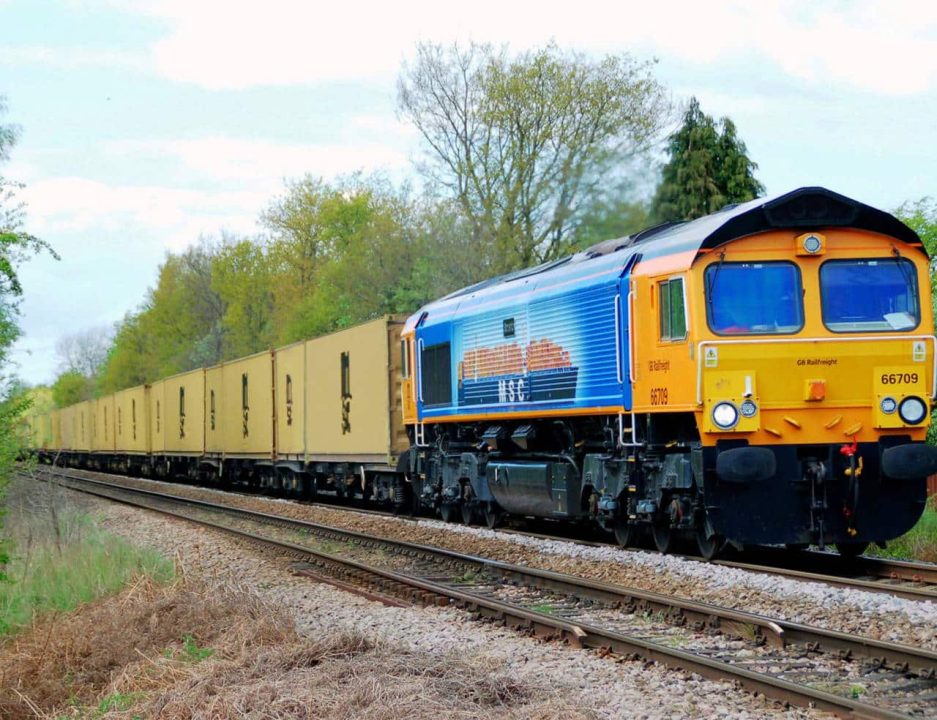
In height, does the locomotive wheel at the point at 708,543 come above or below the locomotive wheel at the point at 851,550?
above

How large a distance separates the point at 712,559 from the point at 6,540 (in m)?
8.06

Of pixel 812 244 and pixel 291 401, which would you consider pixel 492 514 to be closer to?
pixel 812 244

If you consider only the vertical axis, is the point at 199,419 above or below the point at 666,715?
above

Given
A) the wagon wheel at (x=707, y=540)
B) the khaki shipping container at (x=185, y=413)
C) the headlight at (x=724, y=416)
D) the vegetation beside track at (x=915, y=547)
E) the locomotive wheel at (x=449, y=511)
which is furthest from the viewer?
the khaki shipping container at (x=185, y=413)

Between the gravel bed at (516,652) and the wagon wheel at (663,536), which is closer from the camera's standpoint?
the gravel bed at (516,652)

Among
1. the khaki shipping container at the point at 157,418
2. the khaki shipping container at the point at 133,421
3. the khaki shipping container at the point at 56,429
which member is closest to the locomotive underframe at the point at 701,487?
the khaki shipping container at the point at 157,418

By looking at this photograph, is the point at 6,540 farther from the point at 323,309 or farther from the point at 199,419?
the point at 323,309

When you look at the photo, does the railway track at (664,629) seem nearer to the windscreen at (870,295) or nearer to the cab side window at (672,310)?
the cab side window at (672,310)

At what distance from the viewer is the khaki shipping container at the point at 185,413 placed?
35281 mm

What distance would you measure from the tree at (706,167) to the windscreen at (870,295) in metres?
15.8

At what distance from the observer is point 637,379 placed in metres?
12.7

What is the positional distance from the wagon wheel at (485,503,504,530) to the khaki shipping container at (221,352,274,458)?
459 inches

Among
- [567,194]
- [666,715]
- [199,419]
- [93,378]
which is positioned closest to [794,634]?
[666,715]

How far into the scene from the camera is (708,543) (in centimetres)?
1250
